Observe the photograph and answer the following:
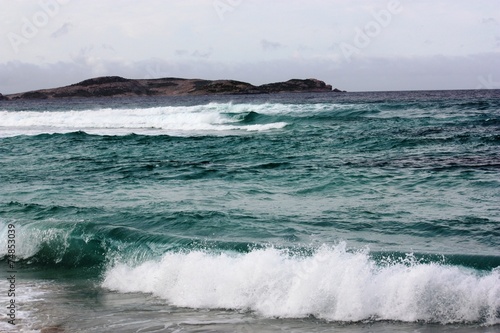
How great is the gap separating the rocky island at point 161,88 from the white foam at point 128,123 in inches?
3440

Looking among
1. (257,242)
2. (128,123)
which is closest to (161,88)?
(128,123)

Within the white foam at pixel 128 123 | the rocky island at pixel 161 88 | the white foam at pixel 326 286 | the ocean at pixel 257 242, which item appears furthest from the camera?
the rocky island at pixel 161 88

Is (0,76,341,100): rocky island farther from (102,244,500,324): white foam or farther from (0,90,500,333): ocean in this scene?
(102,244,500,324): white foam

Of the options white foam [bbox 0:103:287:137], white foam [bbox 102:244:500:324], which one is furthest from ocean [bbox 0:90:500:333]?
white foam [bbox 0:103:287:137]

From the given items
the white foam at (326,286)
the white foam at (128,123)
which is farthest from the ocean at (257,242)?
the white foam at (128,123)

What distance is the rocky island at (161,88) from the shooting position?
13788cm

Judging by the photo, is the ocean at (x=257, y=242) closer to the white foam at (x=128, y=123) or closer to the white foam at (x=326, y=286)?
the white foam at (x=326, y=286)

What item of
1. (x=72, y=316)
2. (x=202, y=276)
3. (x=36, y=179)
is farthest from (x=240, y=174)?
(x=72, y=316)

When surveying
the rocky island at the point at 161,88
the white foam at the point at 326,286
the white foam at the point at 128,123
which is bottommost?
the white foam at the point at 326,286

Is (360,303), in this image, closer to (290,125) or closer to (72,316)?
(72,316)

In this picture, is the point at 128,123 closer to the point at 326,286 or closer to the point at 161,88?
the point at 326,286

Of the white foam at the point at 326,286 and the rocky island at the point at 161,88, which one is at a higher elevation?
the rocky island at the point at 161,88

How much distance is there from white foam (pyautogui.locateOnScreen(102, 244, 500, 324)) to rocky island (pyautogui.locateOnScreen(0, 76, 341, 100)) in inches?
5064

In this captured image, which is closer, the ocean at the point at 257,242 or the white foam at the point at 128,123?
the ocean at the point at 257,242
